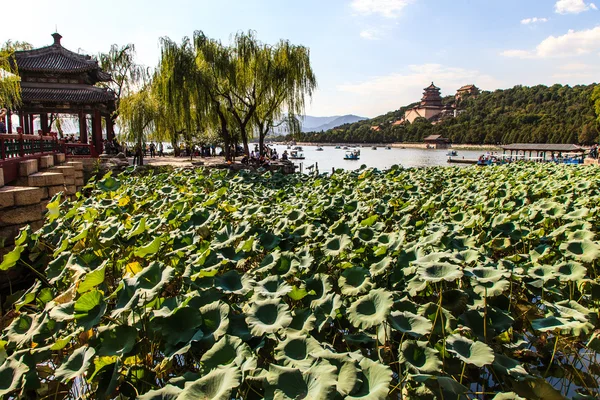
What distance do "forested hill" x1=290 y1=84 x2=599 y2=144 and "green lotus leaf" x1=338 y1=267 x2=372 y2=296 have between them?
42654 mm

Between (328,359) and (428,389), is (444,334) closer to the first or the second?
(428,389)

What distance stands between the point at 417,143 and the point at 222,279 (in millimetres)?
72511

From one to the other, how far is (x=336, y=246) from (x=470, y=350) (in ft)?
3.63

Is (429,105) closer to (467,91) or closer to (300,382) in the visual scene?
A: (467,91)

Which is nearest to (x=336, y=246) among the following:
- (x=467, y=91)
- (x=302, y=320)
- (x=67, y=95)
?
(x=302, y=320)

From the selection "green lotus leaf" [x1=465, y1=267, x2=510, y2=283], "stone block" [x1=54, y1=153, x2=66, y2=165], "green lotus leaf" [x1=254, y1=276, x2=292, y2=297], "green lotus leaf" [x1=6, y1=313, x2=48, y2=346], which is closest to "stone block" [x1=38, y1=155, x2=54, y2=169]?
"stone block" [x1=54, y1=153, x2=66, y2=165]

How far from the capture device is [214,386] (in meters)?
1.20

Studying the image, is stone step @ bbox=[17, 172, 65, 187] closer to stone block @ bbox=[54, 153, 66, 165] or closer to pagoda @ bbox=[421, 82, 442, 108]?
stone block @ bbox=[54, 153, 66, 165]

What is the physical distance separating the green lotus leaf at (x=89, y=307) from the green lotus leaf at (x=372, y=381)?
1.12 meters

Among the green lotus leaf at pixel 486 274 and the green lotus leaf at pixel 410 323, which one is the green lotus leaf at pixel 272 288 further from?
the green lotus leaf at pixel 486 274

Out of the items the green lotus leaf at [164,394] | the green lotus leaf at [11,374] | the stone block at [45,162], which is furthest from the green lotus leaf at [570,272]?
the stone block at [45,162]

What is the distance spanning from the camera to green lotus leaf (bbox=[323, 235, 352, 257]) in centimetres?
234

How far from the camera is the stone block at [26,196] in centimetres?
494

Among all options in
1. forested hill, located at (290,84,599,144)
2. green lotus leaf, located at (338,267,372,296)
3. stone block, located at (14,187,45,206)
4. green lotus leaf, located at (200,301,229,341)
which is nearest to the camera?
green lotus leaf, located at (200,301,229,341)
